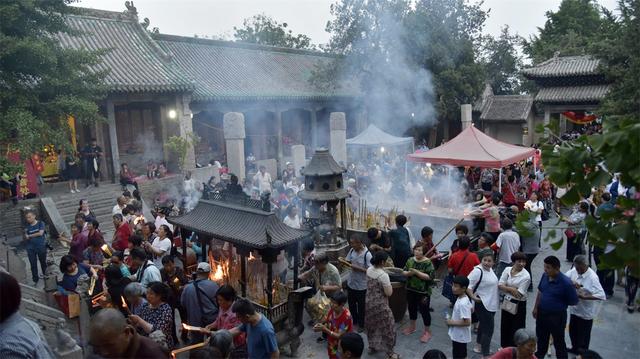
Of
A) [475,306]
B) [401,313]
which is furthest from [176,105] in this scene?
[475,306]

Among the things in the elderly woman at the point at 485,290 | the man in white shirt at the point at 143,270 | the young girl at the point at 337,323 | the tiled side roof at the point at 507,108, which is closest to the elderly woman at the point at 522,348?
the elderly woman at the point at 485,290

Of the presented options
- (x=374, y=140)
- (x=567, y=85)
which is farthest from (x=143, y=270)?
(x=567, y=85)

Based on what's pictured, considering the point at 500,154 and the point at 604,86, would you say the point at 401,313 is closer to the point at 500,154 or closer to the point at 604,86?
the point at 500,154

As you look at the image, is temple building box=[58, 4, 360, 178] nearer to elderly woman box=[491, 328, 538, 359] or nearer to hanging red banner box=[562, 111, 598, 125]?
hanging red banner box=[562, 111, 598, 125]

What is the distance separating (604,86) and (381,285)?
23021mm

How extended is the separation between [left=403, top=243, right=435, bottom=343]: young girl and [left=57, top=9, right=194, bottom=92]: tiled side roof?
12.0 metres

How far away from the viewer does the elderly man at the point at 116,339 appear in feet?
9.52

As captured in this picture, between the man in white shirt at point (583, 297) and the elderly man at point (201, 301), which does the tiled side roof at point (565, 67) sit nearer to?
the man in white shirt at point (583, 297)

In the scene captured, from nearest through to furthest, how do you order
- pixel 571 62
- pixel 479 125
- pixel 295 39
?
1. pixel 571 62
2. pixel 479 125
3. pixel 295 39

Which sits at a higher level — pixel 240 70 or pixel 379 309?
pixel 240 70

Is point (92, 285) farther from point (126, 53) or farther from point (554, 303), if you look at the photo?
point (126, 53)

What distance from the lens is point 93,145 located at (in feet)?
50.3

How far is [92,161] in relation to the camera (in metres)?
15.0

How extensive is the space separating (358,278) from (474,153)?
6756 millimetres
